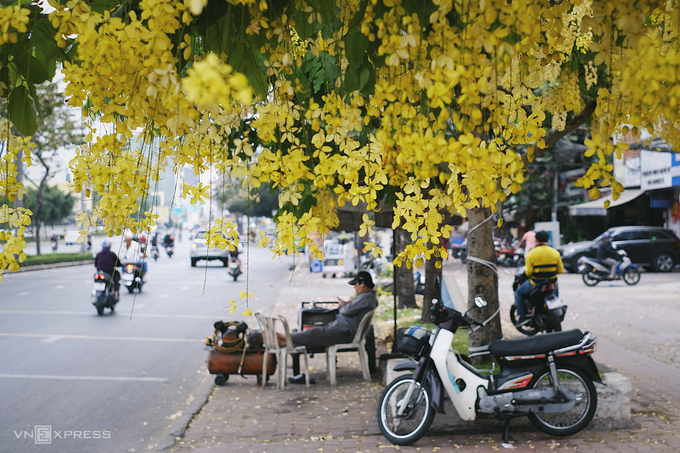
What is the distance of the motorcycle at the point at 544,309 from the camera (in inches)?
288

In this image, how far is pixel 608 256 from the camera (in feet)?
51.0

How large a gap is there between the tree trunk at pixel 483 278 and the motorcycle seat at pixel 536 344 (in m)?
1.19

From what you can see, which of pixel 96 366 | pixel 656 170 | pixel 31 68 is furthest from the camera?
pixel 656 170

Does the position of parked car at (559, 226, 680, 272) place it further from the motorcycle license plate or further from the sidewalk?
the sidewalk

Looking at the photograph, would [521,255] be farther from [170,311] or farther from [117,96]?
[117,96]

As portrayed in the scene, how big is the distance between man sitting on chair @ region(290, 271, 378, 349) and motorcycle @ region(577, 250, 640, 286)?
37.3 ft

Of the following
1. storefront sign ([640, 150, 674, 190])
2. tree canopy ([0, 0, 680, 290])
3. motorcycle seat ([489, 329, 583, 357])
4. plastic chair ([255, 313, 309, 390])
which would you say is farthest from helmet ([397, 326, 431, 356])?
storefront sign ([640, 150, 674, 190])

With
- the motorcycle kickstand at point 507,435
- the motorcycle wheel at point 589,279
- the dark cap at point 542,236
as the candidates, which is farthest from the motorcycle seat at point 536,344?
the motorcycle wheel at point 589,279

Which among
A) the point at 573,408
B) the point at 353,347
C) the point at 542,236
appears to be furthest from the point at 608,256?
the point at 573,408

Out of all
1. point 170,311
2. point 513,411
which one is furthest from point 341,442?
point 170,311

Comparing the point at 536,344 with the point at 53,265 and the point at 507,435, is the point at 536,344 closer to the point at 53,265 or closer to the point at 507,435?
the point at 507,435

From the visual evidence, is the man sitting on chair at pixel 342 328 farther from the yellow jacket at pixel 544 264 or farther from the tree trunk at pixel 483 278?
the yellow jacket at pixel 544 264

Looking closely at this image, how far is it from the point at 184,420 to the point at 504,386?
307 centimetres

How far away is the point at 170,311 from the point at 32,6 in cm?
1092
